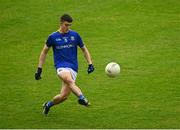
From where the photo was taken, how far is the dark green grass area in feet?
46.9

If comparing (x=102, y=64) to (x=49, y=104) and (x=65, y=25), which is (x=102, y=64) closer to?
(x=49, y=104)

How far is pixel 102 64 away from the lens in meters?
19.0

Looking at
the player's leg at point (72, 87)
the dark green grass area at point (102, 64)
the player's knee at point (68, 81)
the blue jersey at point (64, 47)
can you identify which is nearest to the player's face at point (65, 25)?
the blue jersey at point (64, 47)

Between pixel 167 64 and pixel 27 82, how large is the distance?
484 cm

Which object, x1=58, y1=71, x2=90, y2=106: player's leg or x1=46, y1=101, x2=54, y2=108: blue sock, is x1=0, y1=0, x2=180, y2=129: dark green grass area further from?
x1=58, y1=71, x2=90, y2=106: player's leg

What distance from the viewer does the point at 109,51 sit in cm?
2033

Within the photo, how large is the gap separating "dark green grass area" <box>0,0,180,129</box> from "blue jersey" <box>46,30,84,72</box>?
4.90 ft

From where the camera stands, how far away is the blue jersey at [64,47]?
1385 centimetres

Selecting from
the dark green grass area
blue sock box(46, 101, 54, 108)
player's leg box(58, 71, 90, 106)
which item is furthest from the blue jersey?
the dark green grass area

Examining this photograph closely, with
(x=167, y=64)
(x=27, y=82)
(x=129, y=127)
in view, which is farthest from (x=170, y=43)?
(x=129, y=127)

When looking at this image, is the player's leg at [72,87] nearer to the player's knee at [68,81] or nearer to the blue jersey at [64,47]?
the player's knee at [68,81]

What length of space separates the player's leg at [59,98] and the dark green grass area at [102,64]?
0.26 m

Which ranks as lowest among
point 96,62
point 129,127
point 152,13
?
point 129,127

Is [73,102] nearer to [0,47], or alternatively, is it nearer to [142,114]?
[142,114]
